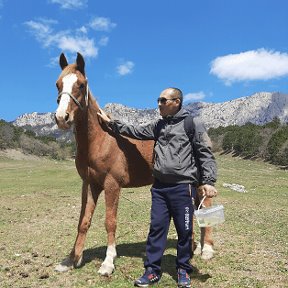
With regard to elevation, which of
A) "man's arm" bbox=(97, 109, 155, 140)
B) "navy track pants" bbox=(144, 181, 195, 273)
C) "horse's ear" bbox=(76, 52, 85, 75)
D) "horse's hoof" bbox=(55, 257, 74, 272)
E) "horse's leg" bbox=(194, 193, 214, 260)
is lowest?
"horse's hoof" bbox=(55, 257, 74, 272)

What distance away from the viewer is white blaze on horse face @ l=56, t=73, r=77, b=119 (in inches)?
236

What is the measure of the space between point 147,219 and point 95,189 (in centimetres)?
563

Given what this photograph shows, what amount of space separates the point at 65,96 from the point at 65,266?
3.10 metres

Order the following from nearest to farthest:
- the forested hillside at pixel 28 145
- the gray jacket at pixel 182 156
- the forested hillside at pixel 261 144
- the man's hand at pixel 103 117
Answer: the gray jacket at pixel 182 156 → the man's hand at pixel 103 117 → the forested hillside at pixel 261 144 → the forested hillside at pixel 28 145

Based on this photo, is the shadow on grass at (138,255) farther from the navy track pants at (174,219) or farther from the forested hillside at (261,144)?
the forested hillside at (261,144)

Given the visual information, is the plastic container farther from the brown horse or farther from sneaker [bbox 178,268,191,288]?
the brown horse

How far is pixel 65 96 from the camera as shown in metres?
6.26

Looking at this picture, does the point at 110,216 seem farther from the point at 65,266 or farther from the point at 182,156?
the point at 182,156

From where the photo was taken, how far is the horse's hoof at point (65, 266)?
7.03 meters

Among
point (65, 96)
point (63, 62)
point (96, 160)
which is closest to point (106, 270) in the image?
point (96, 160)

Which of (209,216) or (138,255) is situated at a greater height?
(209,216)

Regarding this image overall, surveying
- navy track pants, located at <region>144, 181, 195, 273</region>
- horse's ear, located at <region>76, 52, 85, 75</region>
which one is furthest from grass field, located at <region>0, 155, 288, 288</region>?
horse's ear, located at <region>76, 52, 85, 75</region>

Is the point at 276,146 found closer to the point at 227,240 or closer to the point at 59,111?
the point at 227,240

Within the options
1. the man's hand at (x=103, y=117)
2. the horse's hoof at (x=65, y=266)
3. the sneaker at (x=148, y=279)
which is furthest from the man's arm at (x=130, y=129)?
the horse's hoof at (x=65, y=266)
